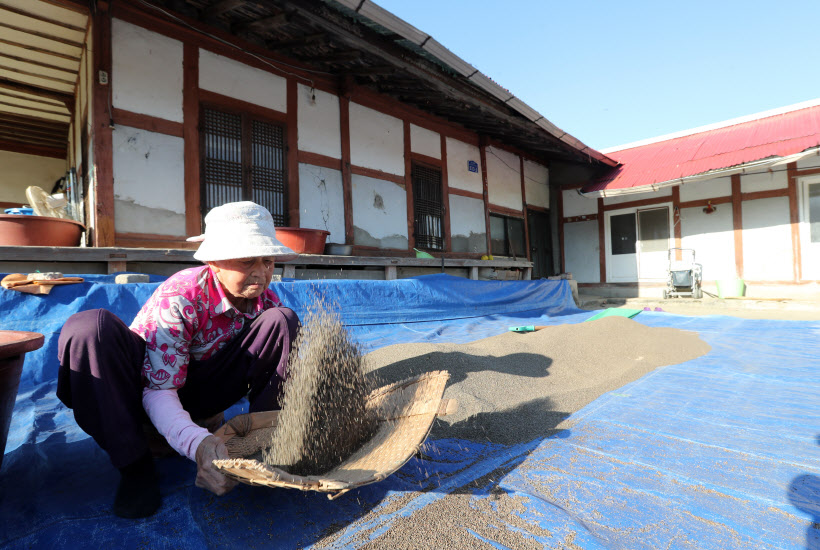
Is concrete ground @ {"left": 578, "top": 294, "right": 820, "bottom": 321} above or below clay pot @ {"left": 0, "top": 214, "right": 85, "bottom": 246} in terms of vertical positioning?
below

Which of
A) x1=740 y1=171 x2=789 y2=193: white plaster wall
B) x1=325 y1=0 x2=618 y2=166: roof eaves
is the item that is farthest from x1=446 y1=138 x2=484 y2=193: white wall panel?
x1=740 y1=171 x2=789 y2=193: white plaster wall

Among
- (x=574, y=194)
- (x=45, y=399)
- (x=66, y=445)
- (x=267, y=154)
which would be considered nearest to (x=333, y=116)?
(x=267, y=154)

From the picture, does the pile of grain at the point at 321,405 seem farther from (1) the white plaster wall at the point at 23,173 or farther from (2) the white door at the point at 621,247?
(2) the white door at the point at 621,247

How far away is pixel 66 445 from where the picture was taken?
5.34 feet

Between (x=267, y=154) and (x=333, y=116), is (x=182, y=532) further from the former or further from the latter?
(x=333, y=116)

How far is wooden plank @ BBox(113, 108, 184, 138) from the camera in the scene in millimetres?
3941

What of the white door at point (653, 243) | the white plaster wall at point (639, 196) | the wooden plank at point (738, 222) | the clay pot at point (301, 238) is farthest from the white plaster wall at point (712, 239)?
the clay pot at point (301, 238)

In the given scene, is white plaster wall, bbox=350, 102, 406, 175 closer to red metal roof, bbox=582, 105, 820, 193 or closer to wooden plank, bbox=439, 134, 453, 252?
wooden plank, bbox=439, 134, 453, 252

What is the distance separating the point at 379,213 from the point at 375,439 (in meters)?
4.86

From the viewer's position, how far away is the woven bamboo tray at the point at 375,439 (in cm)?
98

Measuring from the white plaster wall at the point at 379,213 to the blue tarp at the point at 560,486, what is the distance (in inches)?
150

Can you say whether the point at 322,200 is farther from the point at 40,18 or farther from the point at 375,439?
the point at 375,439

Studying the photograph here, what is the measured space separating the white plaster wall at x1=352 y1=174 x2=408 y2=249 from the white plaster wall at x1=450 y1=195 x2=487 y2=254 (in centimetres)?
124

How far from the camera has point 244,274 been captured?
142 centimetres
